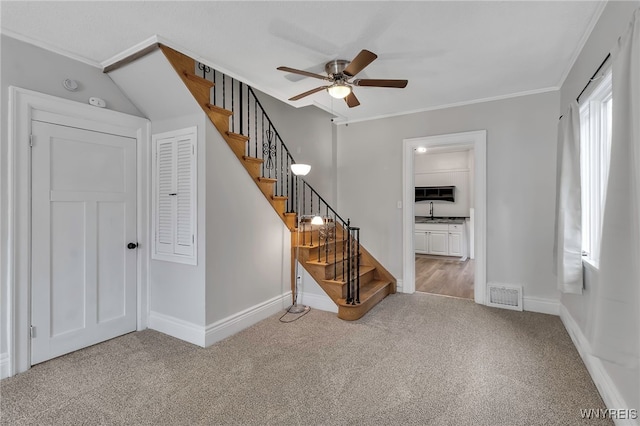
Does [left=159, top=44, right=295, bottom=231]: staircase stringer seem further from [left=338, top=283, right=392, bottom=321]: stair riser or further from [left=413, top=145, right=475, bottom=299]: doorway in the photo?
[left=413, top=145, right=475, bottom=299]: doorway

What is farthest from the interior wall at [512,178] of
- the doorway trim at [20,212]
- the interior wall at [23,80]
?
the doorway trim at [20,212]

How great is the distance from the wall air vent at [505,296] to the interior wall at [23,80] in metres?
4.69

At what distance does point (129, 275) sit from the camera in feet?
9.93

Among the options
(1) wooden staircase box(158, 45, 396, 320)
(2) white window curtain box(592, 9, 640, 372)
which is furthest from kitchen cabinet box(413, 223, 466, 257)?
(2) white window curtain box(592, 9, 640, 372)

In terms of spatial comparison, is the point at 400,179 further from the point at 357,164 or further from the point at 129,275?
the point at 129,275

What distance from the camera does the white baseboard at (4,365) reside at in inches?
87.4

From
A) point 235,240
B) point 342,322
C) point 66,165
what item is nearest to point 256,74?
point 235,240

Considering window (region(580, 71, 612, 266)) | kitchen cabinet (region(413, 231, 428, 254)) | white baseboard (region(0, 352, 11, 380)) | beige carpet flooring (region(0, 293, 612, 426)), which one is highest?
window (region(580, 71, 612, 266))

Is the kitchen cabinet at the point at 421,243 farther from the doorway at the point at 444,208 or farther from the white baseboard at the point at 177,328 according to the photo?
the white baseboard at the point at 177,328

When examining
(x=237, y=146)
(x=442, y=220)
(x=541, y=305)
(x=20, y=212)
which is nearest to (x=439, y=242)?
(x=442, y=220)

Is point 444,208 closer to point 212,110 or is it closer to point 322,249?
point 322,249

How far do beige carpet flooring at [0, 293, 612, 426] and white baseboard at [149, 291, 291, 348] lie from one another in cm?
7

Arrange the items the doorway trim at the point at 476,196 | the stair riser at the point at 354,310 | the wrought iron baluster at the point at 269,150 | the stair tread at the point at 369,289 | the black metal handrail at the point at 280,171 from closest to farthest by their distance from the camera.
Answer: the stair riser at the point at 354,310 < the stair tread at the point at 369,289 < the black metal handrail at the point at 280,171 < the doorway trim at the point at 476,196 < the wrought iron baluster at the point at 269,150

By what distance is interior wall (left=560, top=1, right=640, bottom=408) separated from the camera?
64.4 inches
